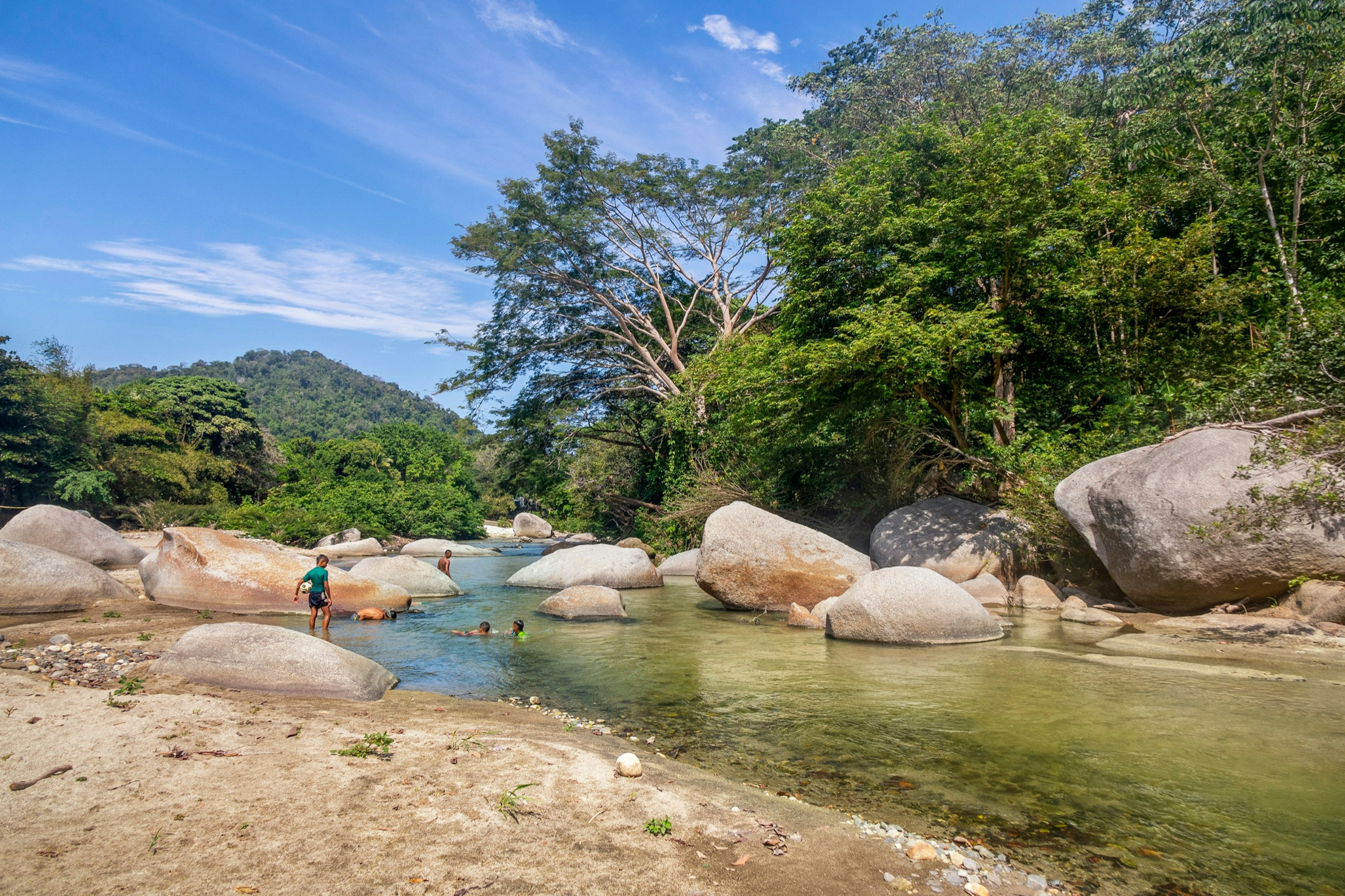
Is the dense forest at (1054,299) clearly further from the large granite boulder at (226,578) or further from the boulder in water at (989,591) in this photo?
the large granite boulder at (226,578)

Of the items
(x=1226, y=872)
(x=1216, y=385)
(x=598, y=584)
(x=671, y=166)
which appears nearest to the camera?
(x=1226, y=872)

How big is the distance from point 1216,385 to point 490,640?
12.8 metres

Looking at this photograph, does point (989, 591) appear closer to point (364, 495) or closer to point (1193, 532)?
point (1193, 532)

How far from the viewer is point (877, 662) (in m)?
9.20

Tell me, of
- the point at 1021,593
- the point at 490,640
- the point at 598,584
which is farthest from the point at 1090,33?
the point at 490,640

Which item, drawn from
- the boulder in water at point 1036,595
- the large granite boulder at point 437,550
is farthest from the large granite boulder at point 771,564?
the large granite boulder at point 437,550

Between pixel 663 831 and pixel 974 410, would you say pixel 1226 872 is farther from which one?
pixel 974 410

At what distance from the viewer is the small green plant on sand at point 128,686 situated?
19.9 feet

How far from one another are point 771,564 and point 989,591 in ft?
13.7

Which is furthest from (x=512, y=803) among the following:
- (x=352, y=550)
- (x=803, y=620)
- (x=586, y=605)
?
(x=352, y=550)

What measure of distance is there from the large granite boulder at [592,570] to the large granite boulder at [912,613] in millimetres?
7993

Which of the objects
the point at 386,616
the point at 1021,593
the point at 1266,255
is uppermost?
the point at 1266,255

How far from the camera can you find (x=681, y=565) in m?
21.8

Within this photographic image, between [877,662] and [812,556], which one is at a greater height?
[812,556]
